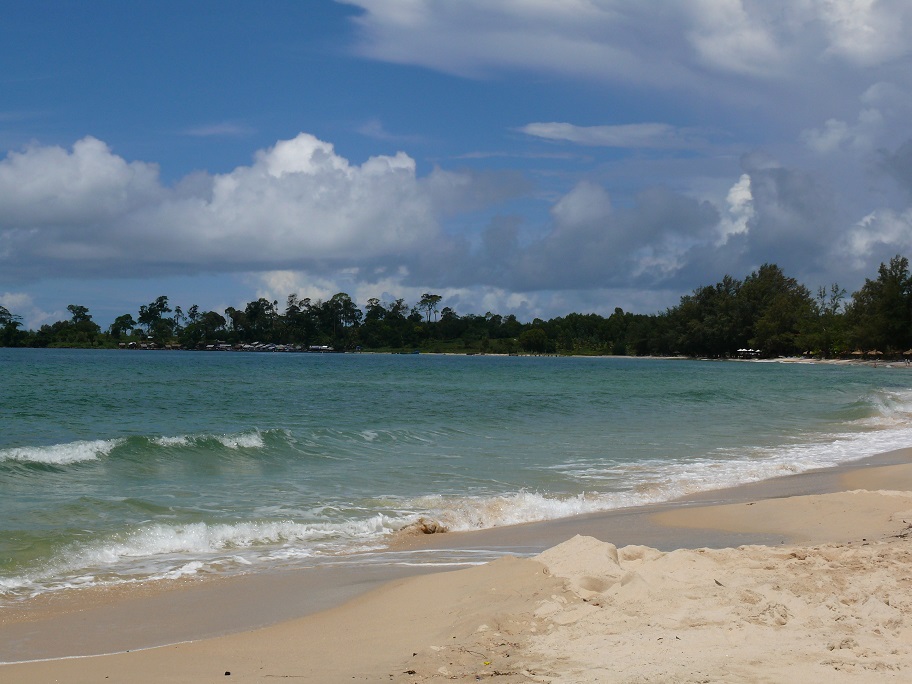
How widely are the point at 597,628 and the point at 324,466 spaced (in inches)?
470

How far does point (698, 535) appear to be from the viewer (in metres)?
9.73

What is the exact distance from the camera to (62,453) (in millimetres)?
16078

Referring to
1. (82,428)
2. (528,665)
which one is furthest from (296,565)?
(82,428)

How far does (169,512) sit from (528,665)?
7.93 metres

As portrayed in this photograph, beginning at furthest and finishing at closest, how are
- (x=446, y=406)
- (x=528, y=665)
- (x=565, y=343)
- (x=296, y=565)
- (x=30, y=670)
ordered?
(x=565, y=343), (x=446, y=406), (x=296, y=565), (x=30, y=670), (x=528, y=665)

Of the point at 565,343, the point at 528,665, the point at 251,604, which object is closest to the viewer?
the point at 528,665

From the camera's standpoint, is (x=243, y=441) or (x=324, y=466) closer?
(x=324, y=466)

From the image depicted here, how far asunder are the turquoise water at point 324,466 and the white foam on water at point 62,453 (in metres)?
0.05

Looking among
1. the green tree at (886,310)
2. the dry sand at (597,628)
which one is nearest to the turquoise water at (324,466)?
the dry sand at (597,628)

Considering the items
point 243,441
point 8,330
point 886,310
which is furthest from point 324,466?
point 8,330

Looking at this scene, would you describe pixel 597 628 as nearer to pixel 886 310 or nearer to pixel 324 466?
pixel 324 466

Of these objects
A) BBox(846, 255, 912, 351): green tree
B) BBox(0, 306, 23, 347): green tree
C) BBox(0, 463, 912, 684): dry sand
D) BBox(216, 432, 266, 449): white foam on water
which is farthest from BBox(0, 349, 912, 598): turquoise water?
BBox(0, 306, 23, 347): green tree

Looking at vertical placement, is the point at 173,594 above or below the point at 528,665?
below

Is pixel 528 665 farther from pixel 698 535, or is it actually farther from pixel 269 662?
pixel 698 535
